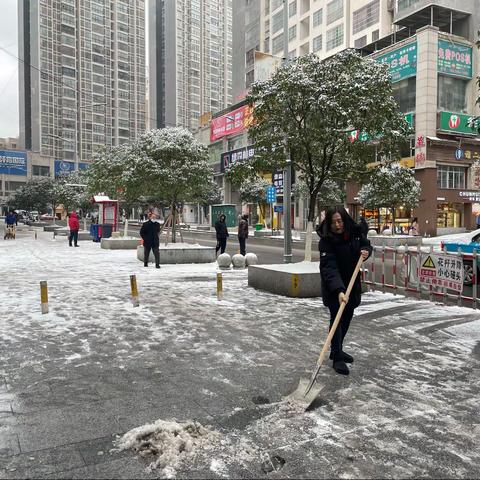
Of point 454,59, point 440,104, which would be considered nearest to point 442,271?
point 440,104

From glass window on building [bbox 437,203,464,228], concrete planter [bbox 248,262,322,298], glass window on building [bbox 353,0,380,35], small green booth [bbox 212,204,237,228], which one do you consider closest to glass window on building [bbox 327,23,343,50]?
glass window on building [bbox 353,0,380,35]

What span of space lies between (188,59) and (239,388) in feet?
481

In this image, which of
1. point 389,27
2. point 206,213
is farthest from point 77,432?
point 206,213

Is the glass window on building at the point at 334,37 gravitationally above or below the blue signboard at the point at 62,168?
above

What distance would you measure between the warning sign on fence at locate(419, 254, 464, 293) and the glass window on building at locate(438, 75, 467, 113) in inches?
1323

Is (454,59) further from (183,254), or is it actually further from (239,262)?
(183,254)

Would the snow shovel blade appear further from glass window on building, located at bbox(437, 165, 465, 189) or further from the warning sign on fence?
glass window on building, located at bbox(437, 165, 465, 189)

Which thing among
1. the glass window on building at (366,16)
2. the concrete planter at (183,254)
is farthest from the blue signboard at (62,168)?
the concrete planter at (183,254)

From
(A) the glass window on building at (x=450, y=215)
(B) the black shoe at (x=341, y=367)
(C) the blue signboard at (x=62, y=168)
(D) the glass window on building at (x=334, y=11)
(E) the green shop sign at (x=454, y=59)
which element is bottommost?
(B) the black shoe at (x=341, y=367)

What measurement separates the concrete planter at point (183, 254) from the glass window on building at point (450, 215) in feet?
93.0

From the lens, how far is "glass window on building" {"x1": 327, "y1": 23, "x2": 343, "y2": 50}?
53062 mm

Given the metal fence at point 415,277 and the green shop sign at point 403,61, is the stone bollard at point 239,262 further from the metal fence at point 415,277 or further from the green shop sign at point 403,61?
the green shop sign at point 403,61

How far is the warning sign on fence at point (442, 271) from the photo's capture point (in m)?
9.07

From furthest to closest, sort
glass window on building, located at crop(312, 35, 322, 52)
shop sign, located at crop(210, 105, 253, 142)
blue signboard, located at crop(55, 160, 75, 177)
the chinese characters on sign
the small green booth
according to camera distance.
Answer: shop sign, located at crop(210, 105, 253, 142) < blue signboard, located at crop(55, 160, 75, 177) < glass window on building, located at crop(312, 35, 322, 52) < the small green booth < the chinese characters on sign
